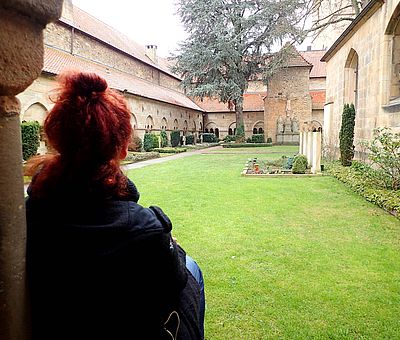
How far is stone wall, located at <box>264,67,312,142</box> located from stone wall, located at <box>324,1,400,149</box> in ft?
61.5

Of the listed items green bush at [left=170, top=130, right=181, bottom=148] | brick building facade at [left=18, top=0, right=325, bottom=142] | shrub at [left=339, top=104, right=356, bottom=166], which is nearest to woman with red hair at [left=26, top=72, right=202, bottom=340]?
shrub at [left=339, top=104, right=356, bottom=166]

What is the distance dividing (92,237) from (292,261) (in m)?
3.20

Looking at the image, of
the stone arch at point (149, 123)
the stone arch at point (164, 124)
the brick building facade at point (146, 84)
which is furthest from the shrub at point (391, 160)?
the stone arch at point (164, 124)

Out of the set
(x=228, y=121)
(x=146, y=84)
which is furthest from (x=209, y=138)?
(x=146, y=84)

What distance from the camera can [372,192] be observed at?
23.1 ft

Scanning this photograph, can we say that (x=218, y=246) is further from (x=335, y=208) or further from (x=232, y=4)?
(x=232, y=4)

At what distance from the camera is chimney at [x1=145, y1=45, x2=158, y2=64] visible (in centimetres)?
3397

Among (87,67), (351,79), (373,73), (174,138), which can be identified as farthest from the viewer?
(174,138)

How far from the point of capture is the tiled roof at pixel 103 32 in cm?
2277

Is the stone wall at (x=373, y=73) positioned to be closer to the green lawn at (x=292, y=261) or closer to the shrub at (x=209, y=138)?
the green lawn at (x=292, y=261)

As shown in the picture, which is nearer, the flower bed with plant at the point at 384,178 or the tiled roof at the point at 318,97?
the flower bed with plant at the point at 384,178

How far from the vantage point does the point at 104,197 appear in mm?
1287

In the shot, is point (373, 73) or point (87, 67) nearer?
point (373, 73)

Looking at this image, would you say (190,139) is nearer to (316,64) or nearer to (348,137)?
(316,64)
